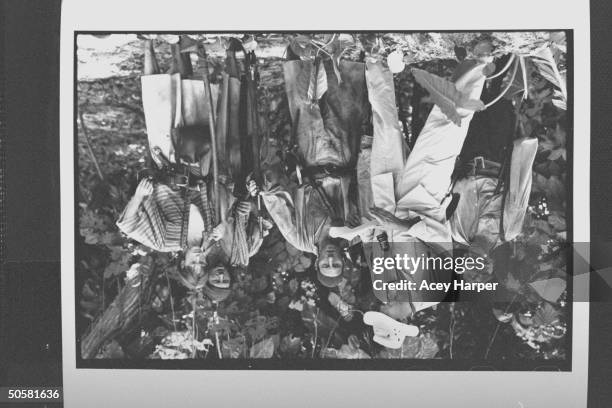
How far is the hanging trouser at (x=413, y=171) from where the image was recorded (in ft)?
6.92

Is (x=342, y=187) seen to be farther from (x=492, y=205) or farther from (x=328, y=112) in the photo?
(x=492, y=205)

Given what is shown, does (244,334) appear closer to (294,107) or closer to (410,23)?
(294,107)

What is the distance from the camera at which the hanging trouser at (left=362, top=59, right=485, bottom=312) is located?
2109mm

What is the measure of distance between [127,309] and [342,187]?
2.45 ft

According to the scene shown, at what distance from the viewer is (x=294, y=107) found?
2.12 m

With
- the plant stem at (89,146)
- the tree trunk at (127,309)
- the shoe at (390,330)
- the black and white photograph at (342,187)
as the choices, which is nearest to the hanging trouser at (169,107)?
the black and white photograph at (342,187)

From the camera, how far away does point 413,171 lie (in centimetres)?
212

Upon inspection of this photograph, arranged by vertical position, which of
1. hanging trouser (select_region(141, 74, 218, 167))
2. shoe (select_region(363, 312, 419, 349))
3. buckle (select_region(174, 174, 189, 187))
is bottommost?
shoe (select_region(363, 312, 419, 349))

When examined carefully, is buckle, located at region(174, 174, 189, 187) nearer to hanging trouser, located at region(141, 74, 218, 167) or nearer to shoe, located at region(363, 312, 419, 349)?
hanging trouser, located at region(141, 74, 218, 167)

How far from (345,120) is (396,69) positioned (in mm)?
214

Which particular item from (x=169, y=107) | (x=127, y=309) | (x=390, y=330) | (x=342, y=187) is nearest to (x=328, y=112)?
(x=342, y=187)

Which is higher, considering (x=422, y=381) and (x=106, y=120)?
(x=106, y=120)

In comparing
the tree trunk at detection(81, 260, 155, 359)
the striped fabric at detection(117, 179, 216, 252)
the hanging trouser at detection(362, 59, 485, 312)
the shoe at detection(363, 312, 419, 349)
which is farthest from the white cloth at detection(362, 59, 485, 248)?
the tree trunk at detection(81, 260, 155, 359)

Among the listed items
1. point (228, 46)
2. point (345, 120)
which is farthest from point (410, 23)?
point (228, 46)
